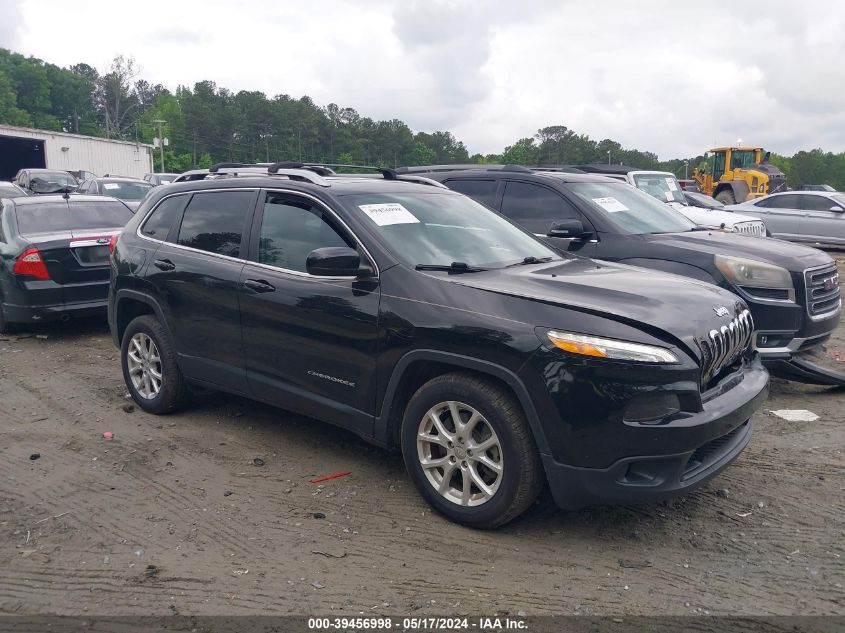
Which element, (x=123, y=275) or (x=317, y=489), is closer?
(x=317, y=489)

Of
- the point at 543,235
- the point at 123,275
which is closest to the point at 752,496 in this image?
the point at 543,235

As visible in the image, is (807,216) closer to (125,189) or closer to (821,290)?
(821,290)

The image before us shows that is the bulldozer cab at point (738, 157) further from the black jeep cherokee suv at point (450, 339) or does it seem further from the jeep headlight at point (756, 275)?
the black jeep cherokee suv at point (450, 339)

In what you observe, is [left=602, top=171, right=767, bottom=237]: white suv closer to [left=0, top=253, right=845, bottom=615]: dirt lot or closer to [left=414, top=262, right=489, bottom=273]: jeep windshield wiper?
[left=0, top=253, right=845, bottom=615]: dirt lot

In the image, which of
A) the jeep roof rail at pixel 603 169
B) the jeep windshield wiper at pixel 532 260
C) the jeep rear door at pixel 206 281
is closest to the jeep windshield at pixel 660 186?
the jeep roof rail at pixel 603 169

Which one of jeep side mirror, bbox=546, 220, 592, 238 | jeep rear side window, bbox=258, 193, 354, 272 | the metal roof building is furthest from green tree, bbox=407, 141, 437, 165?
jeep rear side window, bbox=258, 193, 354, 272

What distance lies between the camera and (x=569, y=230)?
6398 millimetres

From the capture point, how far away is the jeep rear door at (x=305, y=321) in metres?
4.26

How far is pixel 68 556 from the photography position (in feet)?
12.0

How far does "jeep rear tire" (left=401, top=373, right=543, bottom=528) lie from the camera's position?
11.9 ft

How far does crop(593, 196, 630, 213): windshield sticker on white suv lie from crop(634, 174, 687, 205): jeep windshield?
5.48 meters

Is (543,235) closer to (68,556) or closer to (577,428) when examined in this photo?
(577,428)

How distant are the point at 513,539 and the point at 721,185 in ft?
91.0

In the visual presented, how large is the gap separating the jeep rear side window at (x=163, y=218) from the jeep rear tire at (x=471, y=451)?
9.00 ft
